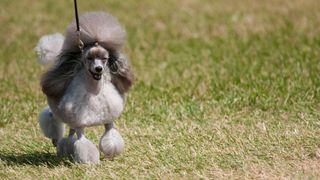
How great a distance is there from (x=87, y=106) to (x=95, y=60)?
1.00 feet

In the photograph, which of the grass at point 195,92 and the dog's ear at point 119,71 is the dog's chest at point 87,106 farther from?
the grass at point 195,92

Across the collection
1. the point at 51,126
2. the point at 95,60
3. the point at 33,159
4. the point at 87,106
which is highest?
the point at 95,60

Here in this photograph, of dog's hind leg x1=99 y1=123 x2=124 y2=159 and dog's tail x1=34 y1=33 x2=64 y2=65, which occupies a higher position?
dog's tail x1=34 y1=33 x2=64 y2=65

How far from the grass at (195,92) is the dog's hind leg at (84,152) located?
0.06m

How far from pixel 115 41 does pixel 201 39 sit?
15.4 ft

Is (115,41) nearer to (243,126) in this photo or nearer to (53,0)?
(243,126)

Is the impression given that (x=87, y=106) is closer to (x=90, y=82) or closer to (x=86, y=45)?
(x=90, y=82)

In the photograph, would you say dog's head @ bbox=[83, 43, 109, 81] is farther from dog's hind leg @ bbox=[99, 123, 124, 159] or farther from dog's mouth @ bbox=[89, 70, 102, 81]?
dog's hind leg @ bbox=[99, 123, 124, 159]

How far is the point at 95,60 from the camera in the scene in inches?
193

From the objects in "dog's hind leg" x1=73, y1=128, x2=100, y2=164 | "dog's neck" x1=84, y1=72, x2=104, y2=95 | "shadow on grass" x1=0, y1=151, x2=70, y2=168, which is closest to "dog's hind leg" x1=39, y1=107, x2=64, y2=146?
"shadow on grass" x1=0, y1=151, x2=70, y2=168

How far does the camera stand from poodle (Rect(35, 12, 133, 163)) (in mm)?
4930

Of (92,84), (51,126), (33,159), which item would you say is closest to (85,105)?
(92,84)

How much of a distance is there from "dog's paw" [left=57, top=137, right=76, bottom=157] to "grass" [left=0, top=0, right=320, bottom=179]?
0.24ft

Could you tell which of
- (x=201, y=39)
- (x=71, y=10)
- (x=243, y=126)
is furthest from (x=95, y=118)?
(x=71, y=10)
